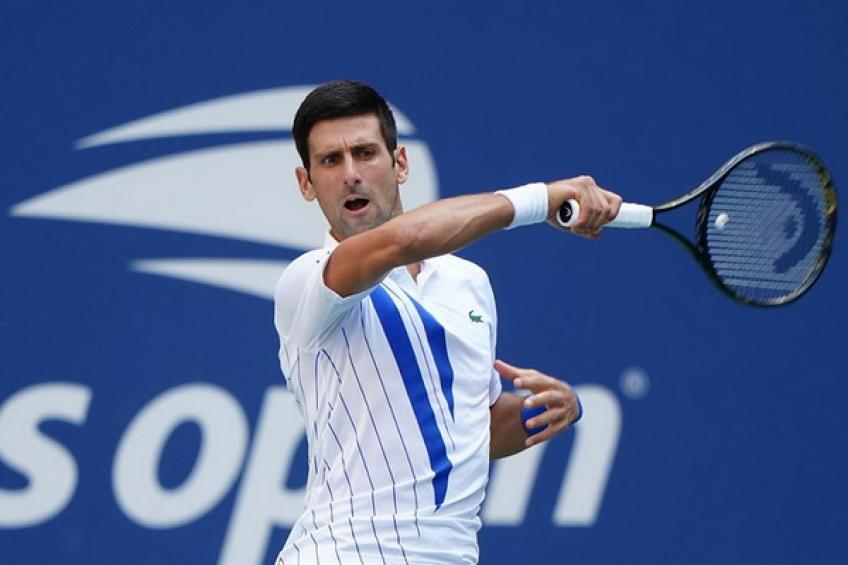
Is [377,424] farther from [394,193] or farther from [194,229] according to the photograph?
[194,229]

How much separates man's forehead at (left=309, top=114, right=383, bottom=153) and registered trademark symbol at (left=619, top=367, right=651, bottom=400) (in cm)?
222

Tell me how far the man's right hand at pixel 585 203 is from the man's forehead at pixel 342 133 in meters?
0.51

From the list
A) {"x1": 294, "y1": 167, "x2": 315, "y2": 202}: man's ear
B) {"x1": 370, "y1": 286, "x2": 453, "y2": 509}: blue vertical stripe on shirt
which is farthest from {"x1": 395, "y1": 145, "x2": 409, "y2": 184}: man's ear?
{"x1": 370, "y1": 286, "x2": 453, "y2": 509}: blue vertical stripe on shirt

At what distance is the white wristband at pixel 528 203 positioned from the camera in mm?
3779

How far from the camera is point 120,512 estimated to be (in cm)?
572

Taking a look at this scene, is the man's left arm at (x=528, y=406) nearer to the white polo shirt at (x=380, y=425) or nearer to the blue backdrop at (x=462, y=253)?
the white polo shirt at (x=380, y=425)

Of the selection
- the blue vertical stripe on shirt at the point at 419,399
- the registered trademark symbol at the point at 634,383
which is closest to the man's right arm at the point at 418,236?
the blue vertical stripe on shirt at the point at 419,399

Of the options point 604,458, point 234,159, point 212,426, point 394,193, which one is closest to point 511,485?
point 604,458

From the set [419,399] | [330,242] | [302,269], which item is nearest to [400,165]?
[330,242]

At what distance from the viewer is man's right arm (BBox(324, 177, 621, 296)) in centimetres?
364

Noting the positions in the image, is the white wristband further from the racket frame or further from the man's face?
the racket frame

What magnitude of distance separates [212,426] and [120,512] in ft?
1.34

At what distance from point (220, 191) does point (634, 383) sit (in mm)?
1579

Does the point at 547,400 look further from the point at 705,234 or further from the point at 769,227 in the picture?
the point at 769,227
